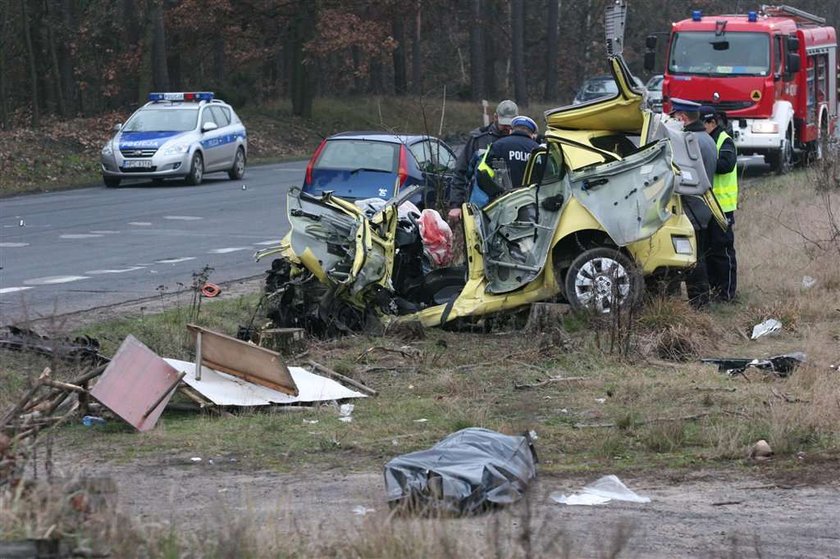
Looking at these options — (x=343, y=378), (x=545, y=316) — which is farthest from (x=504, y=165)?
(x=343, y=378)

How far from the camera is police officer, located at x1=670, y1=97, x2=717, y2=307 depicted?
12.0 m

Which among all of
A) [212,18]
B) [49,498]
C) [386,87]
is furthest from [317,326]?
[386,87]

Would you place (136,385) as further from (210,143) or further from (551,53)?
(551,53)

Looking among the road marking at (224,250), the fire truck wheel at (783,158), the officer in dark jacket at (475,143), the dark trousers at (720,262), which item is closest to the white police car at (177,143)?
the road marking at (224,250)

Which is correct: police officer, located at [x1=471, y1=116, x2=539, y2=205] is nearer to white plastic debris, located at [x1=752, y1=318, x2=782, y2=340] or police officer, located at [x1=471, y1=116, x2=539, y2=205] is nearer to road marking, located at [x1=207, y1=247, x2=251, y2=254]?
white plastic debris, located at [x1=752, y1=318, x2=782, y2=340]

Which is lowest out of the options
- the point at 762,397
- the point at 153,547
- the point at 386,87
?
the point at 386,87

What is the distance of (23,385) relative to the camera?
8609mm

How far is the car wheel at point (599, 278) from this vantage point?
10.8 metres

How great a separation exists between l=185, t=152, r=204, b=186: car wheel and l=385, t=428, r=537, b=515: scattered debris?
22131mm

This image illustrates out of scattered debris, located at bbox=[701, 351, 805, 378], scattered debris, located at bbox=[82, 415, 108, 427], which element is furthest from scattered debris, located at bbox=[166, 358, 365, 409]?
scattered debris, located at bbox=[701, 351, 805, 378]

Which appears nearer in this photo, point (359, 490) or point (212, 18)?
point (359, 490)

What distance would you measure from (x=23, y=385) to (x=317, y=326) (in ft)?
9.37

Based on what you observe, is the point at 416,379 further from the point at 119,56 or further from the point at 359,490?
the point at 119,56

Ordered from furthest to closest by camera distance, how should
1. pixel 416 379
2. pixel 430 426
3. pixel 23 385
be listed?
pixel 416 379 < pixel 23 385 < pixel 430 426
